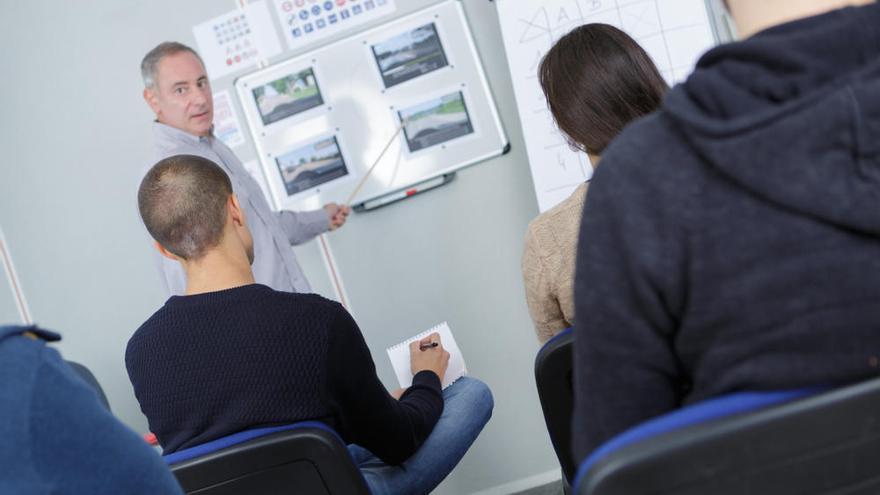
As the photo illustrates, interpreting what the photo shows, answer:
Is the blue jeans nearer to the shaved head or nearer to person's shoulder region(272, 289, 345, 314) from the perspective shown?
person's shoulder region(272, 289, 345, 314)

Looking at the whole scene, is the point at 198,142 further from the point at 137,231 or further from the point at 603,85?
the point at 603,85

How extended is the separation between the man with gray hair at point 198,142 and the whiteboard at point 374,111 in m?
0.35

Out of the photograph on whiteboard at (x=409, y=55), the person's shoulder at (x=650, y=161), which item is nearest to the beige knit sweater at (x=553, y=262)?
the person's shoulder at (x=650, y=161)

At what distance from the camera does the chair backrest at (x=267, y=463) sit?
1239 millimetres

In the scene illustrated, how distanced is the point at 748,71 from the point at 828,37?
7 centimetres

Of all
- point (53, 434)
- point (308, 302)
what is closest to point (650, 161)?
point (53, 434)

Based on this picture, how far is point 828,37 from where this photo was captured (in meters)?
0.74

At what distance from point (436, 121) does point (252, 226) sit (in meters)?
0.77

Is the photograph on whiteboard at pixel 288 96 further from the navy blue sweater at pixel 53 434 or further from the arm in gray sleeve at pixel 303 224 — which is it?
the navy blue sweater at pixel 53 434

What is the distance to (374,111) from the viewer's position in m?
3.13

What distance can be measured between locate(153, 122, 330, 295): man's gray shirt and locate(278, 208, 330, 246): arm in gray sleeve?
4 cm

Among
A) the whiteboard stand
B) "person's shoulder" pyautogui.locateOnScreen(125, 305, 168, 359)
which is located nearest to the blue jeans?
"person's shoulder" pyautogui.locateOnScreen(125, 305, 168, 359)

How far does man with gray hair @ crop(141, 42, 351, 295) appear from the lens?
2.72 metres

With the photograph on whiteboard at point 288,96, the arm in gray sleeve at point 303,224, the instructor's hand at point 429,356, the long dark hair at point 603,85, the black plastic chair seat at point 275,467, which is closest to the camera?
the black plastic chair seat at point 275,467
